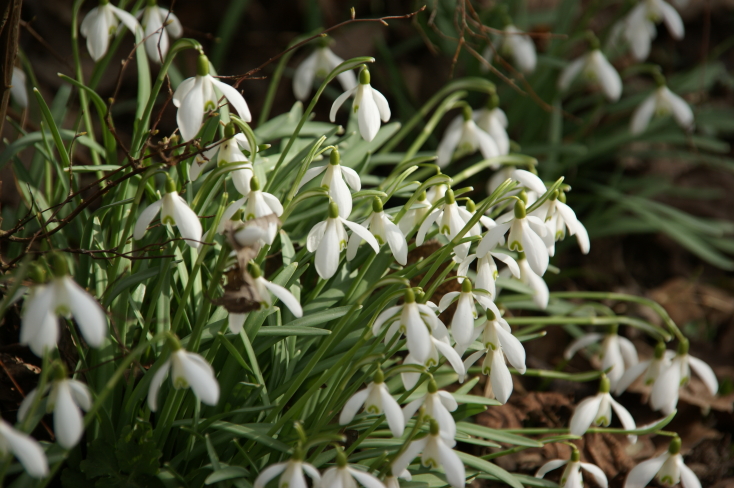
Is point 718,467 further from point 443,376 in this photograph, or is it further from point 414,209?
point 414,209

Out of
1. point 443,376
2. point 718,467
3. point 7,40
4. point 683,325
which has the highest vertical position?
point 7,40

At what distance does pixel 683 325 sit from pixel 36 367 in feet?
8.01

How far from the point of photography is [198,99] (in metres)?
1.26

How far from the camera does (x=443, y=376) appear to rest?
5.56ft

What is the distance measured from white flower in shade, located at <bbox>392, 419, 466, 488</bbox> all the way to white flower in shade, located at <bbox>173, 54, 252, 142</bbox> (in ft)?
2.40

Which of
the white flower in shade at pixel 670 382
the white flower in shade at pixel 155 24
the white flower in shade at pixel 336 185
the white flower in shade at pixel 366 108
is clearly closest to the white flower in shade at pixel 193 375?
the white flower in shade at pixel 336 185

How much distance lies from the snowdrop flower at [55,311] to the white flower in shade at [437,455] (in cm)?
61

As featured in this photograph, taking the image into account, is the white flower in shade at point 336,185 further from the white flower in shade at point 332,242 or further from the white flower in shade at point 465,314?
the white flower in shade at point 465,314

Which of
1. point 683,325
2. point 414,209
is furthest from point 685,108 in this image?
point 414,209

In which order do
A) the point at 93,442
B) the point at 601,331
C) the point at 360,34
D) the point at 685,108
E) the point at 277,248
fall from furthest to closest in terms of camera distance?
the point at 360,34 < the point at 601,331 < the point at 685,108 < the point at 277,248 < the point at 93,442

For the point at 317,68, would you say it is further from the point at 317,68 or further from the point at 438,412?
the point at 438,412

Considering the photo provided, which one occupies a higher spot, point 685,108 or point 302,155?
point 302,155

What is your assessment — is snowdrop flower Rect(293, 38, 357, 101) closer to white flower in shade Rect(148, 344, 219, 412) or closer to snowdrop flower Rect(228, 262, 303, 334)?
snowdrop flower Rect(228, 262, 303, 334)

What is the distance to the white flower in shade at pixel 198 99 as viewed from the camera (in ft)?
4.09
